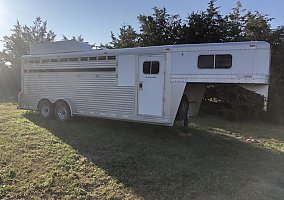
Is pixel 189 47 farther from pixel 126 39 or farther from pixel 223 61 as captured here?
pixel 126 39

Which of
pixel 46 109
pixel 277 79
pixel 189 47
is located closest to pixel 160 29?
pixel 277 79

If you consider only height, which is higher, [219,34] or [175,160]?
[219,34]

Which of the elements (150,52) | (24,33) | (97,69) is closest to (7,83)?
(24,33)

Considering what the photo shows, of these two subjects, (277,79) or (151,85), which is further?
(277,79)

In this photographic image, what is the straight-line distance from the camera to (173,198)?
16.6 ft

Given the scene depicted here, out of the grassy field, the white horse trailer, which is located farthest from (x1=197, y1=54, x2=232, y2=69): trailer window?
the grassy field

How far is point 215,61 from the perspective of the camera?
8.02 meters

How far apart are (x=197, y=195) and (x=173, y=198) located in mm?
429

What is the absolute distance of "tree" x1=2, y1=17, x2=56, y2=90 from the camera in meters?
29.6

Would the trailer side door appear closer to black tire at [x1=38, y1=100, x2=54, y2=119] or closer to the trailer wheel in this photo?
the trailer wheel

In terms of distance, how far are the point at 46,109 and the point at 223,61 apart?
21.8 ft

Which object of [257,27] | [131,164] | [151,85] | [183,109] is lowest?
[131,164]

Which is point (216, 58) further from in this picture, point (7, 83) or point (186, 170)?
point (7, 83)

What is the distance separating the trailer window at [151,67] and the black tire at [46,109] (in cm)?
418
